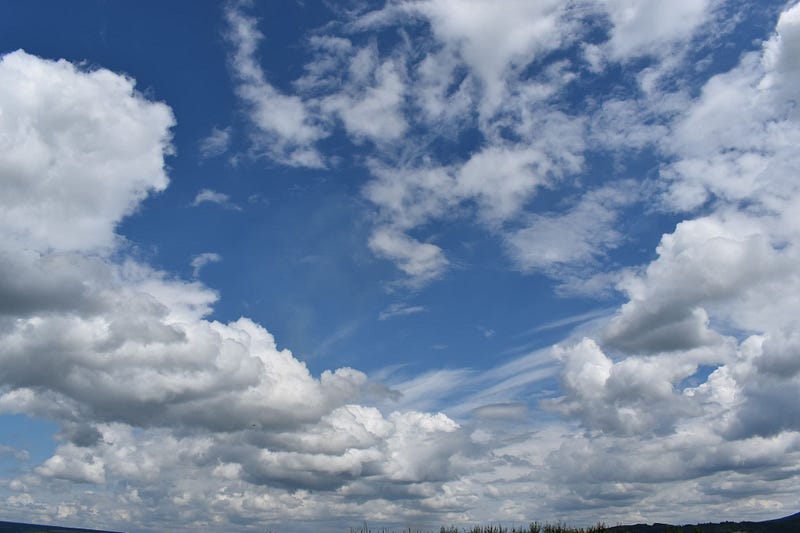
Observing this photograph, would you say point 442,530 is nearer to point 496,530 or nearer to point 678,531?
point 496,530

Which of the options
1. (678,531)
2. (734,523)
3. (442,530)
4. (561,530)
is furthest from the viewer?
(734,523)

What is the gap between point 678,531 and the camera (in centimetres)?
6038

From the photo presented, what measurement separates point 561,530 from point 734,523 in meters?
167

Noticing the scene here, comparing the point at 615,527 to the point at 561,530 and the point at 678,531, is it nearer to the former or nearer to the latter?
the point at 561,530

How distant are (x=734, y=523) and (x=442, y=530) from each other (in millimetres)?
170518

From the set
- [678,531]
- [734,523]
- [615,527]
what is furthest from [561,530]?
[734,523]

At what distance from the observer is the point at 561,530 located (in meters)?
69.4

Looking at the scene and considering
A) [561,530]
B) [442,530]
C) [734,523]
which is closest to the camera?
[561,530]

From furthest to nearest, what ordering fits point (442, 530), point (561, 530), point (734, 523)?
1. point (734, 523)
2. point (442, 530)
3. point (561, 530)

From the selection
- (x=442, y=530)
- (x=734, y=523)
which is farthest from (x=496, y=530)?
(x=734, y=523)

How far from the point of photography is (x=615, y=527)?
72.4m

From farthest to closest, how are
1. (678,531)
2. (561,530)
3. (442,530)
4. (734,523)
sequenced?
(734,523), (442,530), (561,530), (678,531)

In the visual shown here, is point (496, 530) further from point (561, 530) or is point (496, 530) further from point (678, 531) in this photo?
point (678, 531)

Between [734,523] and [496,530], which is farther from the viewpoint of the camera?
[734,523]
